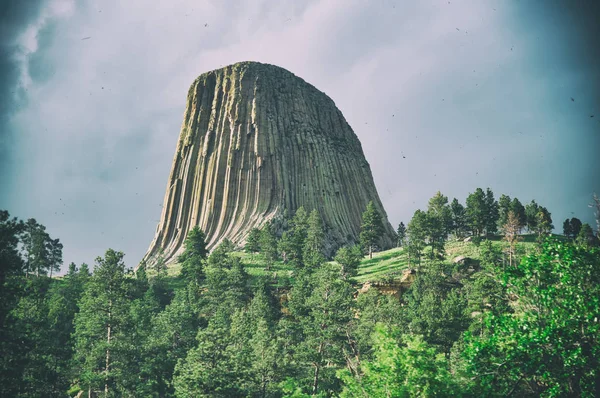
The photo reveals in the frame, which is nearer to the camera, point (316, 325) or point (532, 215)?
point (316, 325)

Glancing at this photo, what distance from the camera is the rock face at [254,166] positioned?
98250mm

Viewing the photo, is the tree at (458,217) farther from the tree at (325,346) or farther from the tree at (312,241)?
the tree at (325,346)

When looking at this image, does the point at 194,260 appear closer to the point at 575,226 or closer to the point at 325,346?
the point at 325,346

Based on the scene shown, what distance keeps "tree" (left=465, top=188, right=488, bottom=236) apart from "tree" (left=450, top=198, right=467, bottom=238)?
345 centimetres

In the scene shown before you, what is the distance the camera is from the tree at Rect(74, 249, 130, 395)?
30641 millimetres

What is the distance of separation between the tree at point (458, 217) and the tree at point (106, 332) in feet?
197

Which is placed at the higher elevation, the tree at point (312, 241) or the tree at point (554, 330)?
the tree at point (312, 241)

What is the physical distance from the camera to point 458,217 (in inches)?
3159

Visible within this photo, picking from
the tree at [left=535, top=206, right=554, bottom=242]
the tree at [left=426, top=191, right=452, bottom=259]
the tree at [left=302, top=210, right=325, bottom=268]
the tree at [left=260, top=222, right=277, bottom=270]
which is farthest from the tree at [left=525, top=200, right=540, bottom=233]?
the tree at [left=260, top=222, right=277, bottom=270]

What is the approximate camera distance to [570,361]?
549 inches

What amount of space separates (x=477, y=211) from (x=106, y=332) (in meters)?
59.0

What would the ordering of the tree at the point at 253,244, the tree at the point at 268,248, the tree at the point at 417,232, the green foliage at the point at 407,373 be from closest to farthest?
the green foliage at the point at 407,373, the tree at the point at 417,232, the tree at the point at 268,248, the tree at the point at 253,244

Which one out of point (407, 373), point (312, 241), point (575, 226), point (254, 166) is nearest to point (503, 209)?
point (575, 226)

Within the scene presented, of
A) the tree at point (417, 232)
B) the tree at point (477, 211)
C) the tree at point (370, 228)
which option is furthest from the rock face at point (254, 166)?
the tree at point (417, 232)
